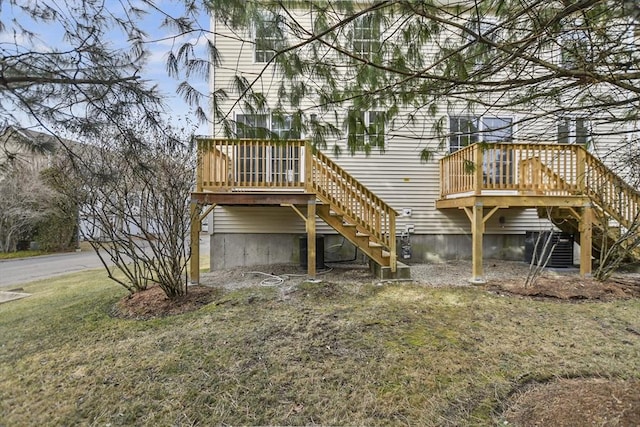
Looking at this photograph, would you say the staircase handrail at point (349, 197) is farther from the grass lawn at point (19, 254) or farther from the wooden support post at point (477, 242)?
the grass lawn at point (19, 254)

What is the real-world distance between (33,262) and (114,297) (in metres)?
10.0

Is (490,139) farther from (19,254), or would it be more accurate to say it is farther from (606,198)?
(19,254)

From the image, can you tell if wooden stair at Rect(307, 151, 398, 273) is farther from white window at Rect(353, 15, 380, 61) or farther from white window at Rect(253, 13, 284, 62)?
white window at Rect(253, 13, 284, 62)

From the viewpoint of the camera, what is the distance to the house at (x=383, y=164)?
9.37ft

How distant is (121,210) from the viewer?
198 inches

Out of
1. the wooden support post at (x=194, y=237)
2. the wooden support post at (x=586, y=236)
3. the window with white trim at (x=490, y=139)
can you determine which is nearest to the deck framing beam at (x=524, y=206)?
the wooden support post at (x=586, y=236)

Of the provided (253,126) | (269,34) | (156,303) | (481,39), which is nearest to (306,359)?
(253,126)

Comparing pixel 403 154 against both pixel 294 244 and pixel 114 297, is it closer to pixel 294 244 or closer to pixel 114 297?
pixel 294 244

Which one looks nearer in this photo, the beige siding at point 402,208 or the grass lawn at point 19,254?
the beige siding at point 402,208

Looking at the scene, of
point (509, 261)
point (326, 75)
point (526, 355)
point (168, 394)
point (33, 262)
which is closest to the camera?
point (168, 394)

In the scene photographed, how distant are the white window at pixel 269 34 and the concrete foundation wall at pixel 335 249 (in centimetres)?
597

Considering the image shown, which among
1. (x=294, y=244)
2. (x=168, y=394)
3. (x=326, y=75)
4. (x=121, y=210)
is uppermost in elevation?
(x=326, y=75)

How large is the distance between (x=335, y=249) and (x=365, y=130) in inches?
216

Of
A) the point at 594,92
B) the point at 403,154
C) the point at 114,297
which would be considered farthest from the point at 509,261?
the point at 114,297
